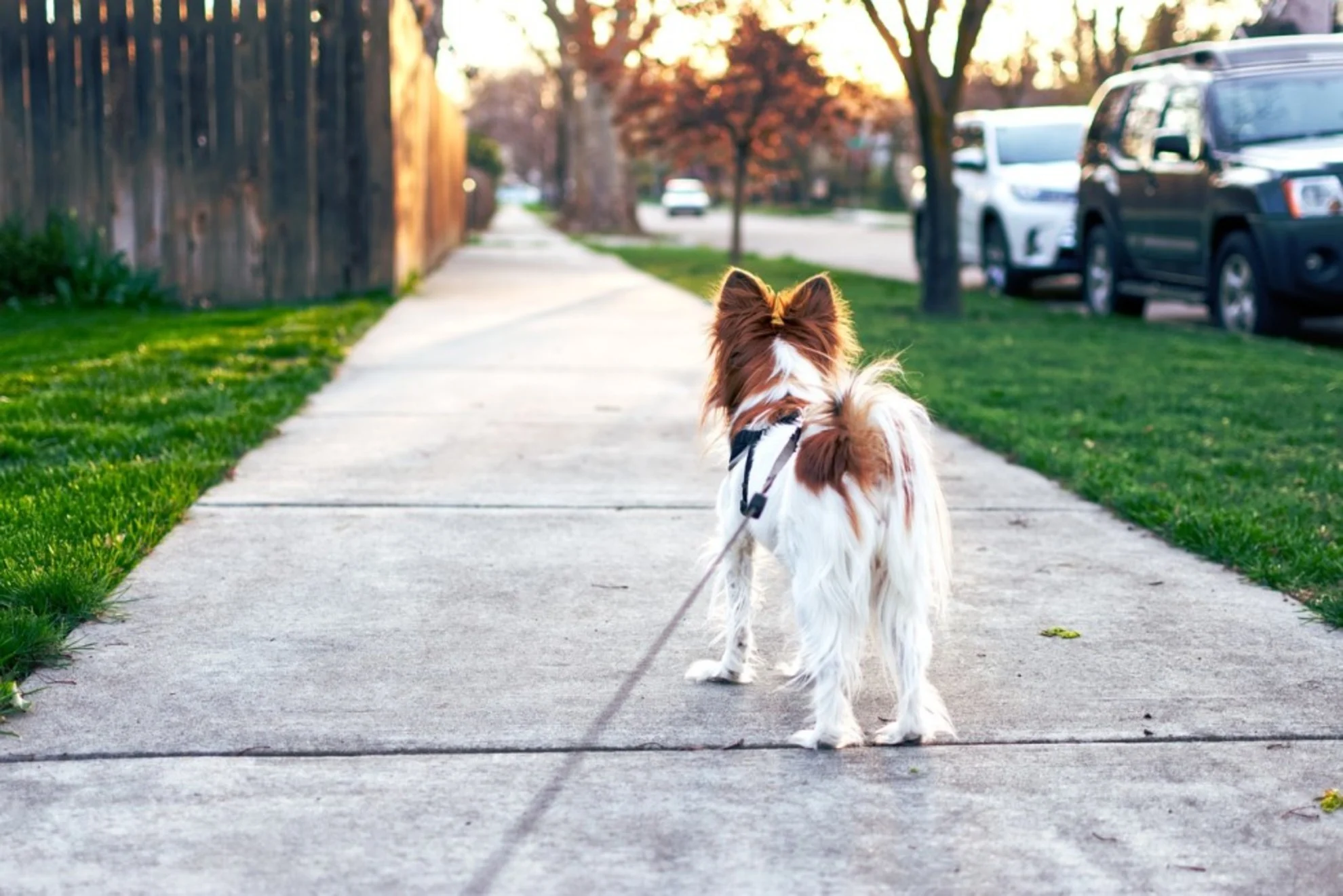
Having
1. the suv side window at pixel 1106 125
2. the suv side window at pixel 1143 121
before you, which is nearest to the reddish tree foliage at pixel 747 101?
the suv side window at pixel 1106 125

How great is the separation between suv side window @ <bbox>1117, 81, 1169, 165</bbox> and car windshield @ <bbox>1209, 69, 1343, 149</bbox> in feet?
3.08

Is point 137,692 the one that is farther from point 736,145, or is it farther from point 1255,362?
point 736,145

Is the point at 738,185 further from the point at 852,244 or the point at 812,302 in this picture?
the point at 812,302

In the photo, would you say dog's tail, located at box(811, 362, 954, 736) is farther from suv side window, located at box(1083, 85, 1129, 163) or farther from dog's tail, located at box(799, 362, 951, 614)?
suv side window, located at box(1083, 85, 1129, 163)

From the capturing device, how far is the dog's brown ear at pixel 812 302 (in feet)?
13.1

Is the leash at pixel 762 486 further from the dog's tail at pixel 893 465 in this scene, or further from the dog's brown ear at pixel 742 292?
the dog's brown ear at pixel 742 292

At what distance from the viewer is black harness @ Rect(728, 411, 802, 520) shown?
12.2 feet

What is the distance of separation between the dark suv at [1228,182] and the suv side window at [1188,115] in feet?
0.04

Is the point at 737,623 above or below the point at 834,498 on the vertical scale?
below

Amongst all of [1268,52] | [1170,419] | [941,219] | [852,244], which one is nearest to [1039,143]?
[941,219]

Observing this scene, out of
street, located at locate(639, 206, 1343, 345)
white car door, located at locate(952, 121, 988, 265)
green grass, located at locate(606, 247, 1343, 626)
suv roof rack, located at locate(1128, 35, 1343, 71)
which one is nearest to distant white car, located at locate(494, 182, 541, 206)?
street, located at locate(639, 206, 1343, 345)

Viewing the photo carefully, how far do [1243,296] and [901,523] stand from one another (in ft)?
30.8

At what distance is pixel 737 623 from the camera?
4195mm

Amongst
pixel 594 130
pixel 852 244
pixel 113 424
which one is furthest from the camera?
pixel 594 130
